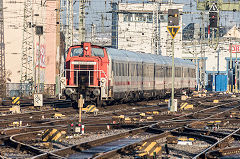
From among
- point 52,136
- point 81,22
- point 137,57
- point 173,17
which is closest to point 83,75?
point 173,17

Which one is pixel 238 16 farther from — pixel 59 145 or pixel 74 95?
pixel 59 145

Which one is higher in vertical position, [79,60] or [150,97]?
[79,60]

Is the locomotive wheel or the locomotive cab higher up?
the locomotive cab

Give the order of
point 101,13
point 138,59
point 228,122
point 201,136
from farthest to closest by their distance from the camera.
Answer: point 101,13, point 138,59, point 228,122, point 201,136

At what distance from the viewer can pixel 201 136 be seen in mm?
16438

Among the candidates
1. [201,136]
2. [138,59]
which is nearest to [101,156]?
[201,136]

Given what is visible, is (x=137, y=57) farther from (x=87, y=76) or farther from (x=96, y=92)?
(x=96, y=92)

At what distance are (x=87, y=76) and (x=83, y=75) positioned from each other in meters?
0.23

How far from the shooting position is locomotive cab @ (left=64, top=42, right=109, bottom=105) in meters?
28.5

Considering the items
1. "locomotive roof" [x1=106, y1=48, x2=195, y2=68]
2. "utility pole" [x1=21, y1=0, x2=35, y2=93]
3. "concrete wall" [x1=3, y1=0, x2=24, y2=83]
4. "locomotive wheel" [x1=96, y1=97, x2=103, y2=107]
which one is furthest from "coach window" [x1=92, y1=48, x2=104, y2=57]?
"concrete wall" [x1=3, y1=0, x2=24, y2=83]

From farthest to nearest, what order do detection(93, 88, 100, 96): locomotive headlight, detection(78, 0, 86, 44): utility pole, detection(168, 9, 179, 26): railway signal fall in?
detection(78, 0, 86, 44): utility pole → detection(93, 88, 100, 96): locomotive headlight → detection(168, 9, 179, 26): railway signal

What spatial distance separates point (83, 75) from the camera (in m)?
28.8

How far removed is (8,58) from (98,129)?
42575mm

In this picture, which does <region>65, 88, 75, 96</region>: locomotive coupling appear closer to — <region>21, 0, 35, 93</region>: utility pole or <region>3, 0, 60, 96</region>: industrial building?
<region>21, 0, 35, 93</region>: utility pole
